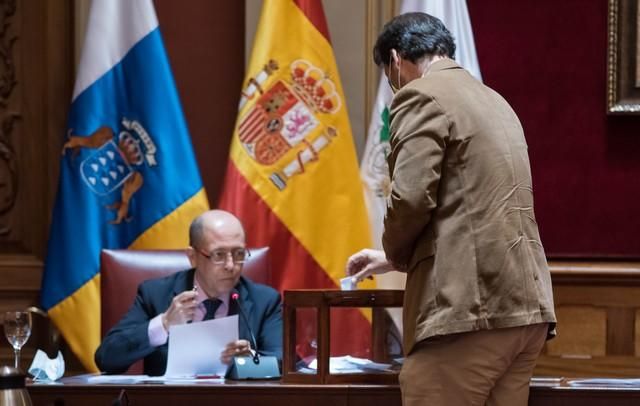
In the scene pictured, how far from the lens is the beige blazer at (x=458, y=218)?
254cm

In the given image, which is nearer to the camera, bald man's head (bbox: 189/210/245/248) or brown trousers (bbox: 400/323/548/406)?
brown trousers (bbox: 400/323/548/406)

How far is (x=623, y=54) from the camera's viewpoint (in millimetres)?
4660

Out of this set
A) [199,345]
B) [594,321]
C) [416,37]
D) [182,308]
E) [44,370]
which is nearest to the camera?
[416,37]

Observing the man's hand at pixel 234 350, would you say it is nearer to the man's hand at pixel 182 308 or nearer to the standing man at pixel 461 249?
the man's hand at pixel 182 308

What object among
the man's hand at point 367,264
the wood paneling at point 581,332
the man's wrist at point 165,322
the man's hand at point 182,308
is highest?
the man's hand at point 367,264

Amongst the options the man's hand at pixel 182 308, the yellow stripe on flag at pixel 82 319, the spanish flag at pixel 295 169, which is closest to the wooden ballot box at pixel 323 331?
the man's hand at pixel 182 308

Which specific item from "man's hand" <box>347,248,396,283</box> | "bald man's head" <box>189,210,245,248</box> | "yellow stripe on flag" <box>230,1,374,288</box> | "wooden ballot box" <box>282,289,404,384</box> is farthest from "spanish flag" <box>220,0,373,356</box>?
"wooden ballot box" <box>282,289,404,384</box>

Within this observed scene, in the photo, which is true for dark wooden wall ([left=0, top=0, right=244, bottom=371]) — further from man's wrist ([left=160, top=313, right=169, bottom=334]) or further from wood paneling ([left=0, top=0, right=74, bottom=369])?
man's wrist ([left=160, top=313, right=169, bottom=334])

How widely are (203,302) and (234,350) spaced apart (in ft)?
1.69

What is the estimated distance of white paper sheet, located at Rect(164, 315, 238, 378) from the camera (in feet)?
10.2

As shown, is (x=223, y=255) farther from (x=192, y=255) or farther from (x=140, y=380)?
(x=140, y=380)

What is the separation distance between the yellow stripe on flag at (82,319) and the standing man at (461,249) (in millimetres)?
2110

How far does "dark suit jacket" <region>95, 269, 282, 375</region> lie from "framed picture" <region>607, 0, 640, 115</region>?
187 cm

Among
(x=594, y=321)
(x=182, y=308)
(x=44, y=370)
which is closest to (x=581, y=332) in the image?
(x=594, y=321)
